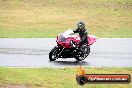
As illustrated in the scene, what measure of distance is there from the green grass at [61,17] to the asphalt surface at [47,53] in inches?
110

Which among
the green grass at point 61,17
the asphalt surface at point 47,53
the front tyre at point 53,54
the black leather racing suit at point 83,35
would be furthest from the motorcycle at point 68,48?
the green grass at point 61,17

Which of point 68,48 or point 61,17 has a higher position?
point 68,48

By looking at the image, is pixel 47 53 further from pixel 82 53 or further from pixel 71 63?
pixel 71 63

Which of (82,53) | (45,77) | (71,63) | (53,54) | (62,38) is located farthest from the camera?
(82,53)

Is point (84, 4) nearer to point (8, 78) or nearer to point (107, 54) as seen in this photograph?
point (107, 54)

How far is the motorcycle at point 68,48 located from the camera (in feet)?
59.2

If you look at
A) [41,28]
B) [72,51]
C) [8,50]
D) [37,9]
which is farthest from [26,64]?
[37,9]

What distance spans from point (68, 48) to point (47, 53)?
197 centimetres

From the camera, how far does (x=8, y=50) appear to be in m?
20.5

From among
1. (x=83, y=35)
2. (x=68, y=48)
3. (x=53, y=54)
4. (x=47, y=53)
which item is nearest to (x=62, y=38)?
(x=68, y=48)

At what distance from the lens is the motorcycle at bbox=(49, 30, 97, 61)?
59.2 feet

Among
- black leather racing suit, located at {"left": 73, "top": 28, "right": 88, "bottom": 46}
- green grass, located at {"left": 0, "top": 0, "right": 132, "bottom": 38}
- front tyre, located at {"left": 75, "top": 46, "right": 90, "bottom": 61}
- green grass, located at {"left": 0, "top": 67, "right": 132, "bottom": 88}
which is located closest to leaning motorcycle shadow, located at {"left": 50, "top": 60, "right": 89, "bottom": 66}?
front tyre, located at {"left": 75, "top": 46, "right": 90, "bottom": 61}

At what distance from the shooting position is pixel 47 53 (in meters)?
19.9

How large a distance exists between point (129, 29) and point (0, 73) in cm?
1798
